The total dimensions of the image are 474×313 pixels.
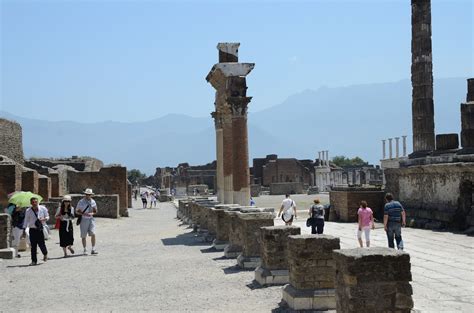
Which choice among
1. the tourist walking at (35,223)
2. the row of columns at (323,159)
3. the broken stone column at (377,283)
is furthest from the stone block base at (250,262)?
the row of columns at (323,159)

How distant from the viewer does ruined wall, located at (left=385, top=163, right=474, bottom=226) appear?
17484 millimetres

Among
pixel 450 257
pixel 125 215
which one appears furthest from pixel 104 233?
pixel 450 257

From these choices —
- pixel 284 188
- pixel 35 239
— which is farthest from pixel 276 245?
pixel 284 188

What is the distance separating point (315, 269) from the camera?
8234mm

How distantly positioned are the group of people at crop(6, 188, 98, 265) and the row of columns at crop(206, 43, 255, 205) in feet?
16.5

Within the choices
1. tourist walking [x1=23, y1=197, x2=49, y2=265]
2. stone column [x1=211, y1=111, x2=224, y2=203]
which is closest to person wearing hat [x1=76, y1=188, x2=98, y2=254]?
tourist walking [x1=23, y1=197, x2=49, y2=265]

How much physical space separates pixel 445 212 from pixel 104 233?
1212cm

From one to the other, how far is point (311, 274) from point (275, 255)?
5.61 feet

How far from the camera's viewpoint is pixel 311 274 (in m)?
8.22

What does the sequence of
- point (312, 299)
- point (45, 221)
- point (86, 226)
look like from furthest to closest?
point (86, 226) → point (45, 221) → point (312, 299)

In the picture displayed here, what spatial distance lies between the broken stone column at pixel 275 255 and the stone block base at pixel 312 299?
1.71m

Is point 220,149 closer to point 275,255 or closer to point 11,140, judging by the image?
point 275,255

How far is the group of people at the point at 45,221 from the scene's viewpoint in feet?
48.3

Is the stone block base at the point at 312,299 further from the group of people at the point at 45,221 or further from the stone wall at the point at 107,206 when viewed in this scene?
the stone wall at the point at 107,206
